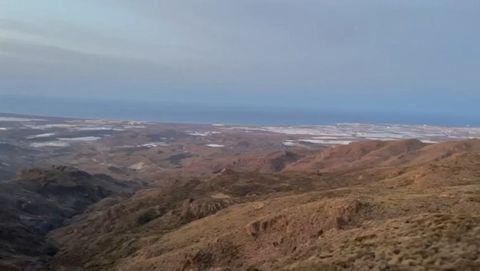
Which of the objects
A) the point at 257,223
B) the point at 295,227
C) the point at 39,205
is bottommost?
the point at 39,205

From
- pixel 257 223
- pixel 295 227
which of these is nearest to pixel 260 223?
pixel 257 223

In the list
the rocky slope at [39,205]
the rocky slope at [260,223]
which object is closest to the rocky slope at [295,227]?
the rocky slope at [260,223]

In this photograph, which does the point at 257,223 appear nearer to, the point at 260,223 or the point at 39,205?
the point at 260,223

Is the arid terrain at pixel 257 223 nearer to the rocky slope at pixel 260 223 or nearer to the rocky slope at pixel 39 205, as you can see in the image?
the rocky slope at pixel 260 223

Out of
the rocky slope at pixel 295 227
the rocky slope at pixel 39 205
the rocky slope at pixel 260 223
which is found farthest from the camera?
the rocky slope at pixel 39 205

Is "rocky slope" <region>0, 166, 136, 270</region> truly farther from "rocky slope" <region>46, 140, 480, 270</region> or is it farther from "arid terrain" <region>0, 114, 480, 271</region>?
"rocky slope" <region>46, 140, 480, 270</region>

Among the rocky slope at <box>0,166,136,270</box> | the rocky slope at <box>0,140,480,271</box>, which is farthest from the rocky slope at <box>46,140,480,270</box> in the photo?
the rocky slope at <box>0,166,136,270</box>

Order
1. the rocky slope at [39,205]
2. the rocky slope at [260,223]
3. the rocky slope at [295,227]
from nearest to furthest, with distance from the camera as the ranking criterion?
the rocky slope at [295,227] < the rocky slope at [260,223] < the rocky slope at [39,205]

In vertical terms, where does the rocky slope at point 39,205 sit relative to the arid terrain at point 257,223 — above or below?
below

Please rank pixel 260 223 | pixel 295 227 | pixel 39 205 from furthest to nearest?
pixel 39 205, pixel 260 223, pixel 295 227

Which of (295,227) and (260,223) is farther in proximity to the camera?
(260,223)

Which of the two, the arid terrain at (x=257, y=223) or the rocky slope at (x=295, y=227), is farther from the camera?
the arid terrain at (x=257, y=223)

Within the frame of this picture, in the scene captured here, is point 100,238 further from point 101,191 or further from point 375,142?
point 375,142
